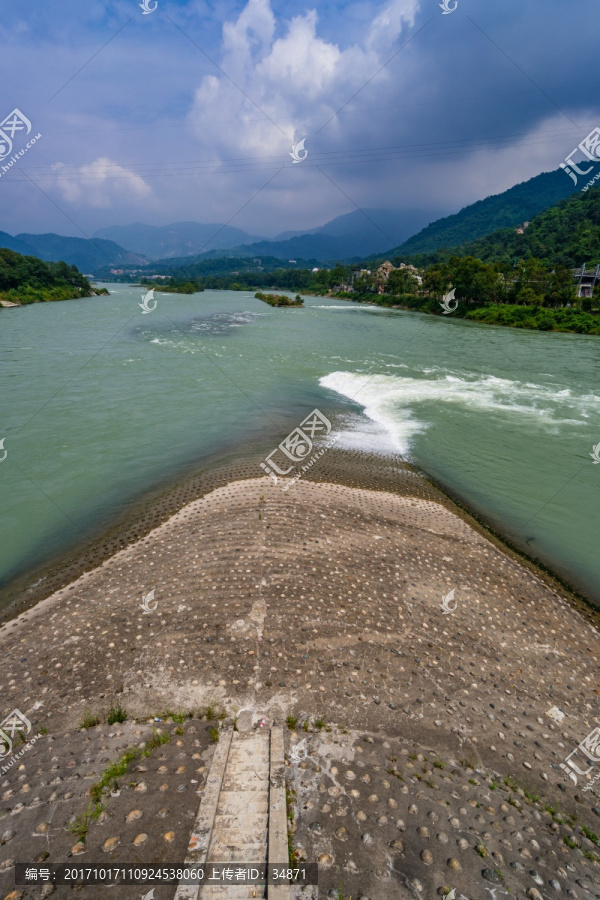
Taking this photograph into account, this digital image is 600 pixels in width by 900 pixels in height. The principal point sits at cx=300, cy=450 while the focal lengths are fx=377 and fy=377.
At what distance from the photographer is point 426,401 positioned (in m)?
18.0

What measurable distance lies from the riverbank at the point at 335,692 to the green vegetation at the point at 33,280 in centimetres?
6597

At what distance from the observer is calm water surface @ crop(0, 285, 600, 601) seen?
927 cm

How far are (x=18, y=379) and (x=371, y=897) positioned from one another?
2274cm

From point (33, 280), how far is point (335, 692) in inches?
3094

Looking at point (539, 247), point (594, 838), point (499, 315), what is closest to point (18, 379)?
point (594, 838)

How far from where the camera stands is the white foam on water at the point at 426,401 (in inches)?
558

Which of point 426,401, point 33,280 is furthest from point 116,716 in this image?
point 33,280

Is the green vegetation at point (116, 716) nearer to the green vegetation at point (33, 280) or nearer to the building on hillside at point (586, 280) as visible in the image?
the green vegetation at point (33, 280)

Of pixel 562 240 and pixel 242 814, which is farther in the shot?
pixel 562 240

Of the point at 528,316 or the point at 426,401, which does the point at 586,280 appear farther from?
the point at 426,401

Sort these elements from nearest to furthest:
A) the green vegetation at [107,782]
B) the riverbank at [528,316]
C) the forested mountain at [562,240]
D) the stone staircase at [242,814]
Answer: the stone staircase at [242,814], the green vegetation at [107,782], the riverbank at [528,316], the forested mountain at [562,240]

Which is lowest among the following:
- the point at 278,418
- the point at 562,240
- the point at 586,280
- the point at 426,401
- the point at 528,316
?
the point at 278,418

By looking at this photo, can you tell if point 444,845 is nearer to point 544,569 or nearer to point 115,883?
point 115,883

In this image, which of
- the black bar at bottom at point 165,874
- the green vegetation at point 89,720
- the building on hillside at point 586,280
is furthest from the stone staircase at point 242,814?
the building on hillside at point 586,280
